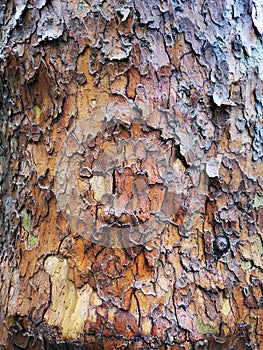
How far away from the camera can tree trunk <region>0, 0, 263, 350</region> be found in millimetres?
942

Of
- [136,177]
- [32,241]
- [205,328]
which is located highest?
[136,177]

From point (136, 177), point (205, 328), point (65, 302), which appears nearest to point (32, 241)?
point (65, 302)

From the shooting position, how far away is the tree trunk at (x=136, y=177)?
942mm

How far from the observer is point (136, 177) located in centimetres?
96

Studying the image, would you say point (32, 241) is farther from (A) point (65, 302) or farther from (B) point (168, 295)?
(B) point (168, 295)

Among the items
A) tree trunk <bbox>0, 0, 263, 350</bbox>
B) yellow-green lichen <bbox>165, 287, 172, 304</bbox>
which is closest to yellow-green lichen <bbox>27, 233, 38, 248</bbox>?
tree trunk <bbox>0, 0, 263, 350</bbox>

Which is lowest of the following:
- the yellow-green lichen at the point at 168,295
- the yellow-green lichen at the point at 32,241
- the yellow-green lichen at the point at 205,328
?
the yellow-green lichen at the point at 205,328

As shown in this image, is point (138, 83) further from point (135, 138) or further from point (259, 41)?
Answer: point (259, 41)

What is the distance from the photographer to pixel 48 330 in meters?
0.94

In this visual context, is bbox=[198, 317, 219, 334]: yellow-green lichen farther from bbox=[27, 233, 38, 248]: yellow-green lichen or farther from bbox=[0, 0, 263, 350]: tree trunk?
bbox=[27, 233, 38, 248]: yellow-green lichen

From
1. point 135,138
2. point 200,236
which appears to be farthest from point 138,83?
point 200,236

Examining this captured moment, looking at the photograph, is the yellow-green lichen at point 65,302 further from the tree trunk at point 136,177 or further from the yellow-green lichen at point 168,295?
the yellow-green lichen at point 168,295

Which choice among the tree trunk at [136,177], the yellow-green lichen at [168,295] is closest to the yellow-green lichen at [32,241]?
the tree trunk at [136,177]

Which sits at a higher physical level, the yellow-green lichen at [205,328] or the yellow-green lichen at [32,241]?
the yellow-green lichen at [32,241]
